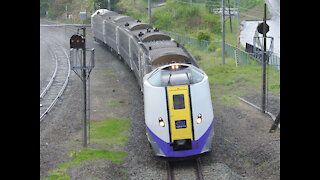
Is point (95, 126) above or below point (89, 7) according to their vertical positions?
below

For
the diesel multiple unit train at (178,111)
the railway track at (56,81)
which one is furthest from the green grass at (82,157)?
the railway track at (56,81)

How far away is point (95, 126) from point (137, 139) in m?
3.24

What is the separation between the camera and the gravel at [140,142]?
1728 centimetres

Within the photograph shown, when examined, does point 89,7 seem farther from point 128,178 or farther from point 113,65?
point 128,178

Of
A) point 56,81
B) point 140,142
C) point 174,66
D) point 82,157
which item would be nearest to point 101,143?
point 140,142

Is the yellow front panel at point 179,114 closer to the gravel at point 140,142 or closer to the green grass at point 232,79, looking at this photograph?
the gravel at point 140,142

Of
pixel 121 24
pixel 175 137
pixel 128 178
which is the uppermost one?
pixel 121 24

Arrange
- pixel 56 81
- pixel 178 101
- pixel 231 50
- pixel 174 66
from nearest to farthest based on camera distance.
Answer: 1. pixel 178 101
2. pixel 174 66
3. pixel 56 81
4. pixel 231 50

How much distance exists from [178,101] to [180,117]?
0.52 meters

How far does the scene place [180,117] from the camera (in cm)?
1703

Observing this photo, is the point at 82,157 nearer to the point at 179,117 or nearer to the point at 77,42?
the point at 179,117

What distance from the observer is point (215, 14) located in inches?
2520

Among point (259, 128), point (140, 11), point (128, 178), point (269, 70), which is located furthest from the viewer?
point (140, 11)

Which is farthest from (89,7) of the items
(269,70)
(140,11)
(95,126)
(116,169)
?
(116,169)
